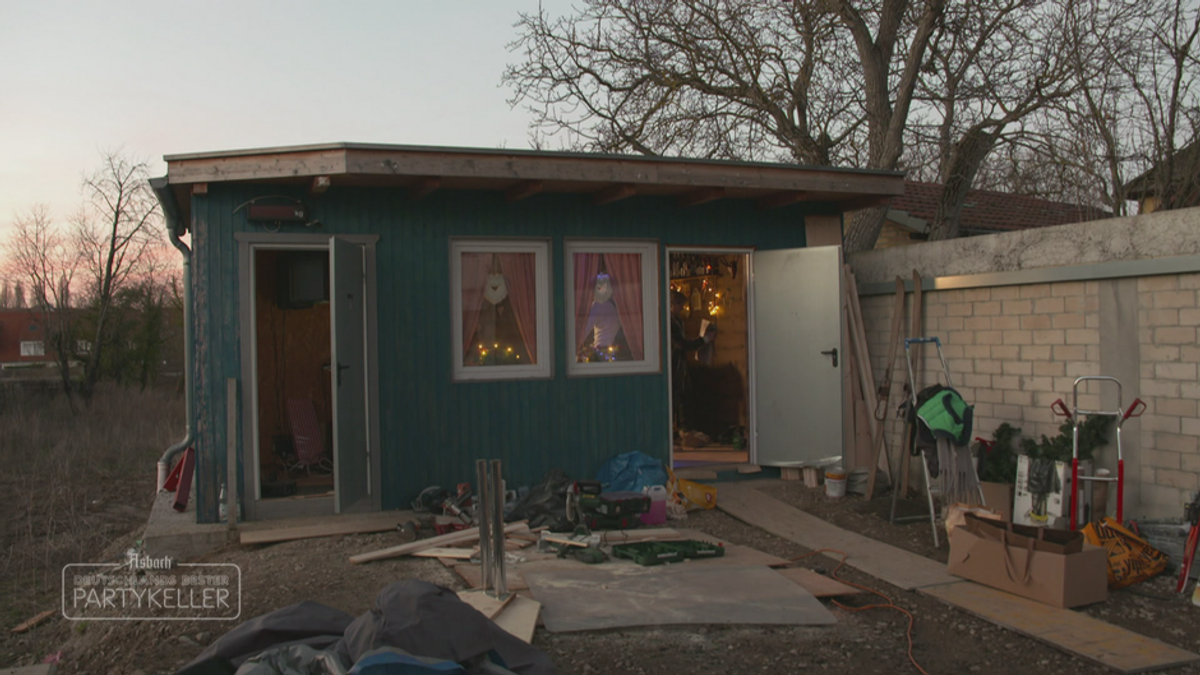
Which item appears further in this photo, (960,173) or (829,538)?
(960,173)

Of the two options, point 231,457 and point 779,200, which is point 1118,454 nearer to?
point 779,200

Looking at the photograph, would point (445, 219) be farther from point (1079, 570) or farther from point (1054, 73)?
point (1054, 73)

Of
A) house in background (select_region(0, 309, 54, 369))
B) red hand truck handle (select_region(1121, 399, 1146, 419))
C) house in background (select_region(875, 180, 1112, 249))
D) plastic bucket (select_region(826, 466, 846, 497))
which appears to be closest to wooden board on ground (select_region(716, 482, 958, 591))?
plastic bucket (select_region(826, 466, 846, 497))

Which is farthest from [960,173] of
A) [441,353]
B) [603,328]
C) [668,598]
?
[668,598]

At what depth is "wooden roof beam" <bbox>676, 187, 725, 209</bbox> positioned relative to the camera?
6.96m

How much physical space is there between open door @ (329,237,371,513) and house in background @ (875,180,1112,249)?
1097cm

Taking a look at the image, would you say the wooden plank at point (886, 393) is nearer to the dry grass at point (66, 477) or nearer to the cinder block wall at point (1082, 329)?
the cinder block wall at point (1082, 329)

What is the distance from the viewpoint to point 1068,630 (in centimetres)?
400

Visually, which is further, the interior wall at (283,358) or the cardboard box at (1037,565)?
the interior wall at (283,358)

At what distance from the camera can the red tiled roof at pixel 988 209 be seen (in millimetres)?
15453

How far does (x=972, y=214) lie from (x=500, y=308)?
12.1 m

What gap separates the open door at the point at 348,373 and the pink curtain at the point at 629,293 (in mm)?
2133

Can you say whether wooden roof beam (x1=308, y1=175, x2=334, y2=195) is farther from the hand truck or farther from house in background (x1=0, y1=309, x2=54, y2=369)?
house in background (x1=0, y1=309, x2=54, y2=369)

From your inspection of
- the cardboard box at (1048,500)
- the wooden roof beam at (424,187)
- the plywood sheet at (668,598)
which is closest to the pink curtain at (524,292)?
the wooden roof beam at (424,187)
